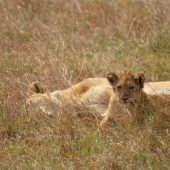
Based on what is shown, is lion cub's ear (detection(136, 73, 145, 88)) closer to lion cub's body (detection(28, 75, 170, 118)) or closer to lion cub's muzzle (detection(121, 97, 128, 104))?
lion cub's muzzle (detection(121, 97, 128, 104))

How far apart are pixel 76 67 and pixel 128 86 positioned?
172 centimetres

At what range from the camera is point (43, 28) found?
10375 millimetres

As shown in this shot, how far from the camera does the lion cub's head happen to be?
702 centimetres

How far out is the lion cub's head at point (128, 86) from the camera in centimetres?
702

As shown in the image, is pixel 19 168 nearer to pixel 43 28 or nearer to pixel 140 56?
pixel 140 56

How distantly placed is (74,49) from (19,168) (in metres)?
3.67

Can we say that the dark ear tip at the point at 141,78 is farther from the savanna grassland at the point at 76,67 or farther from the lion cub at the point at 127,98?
the savanna grassland at the point at 76,67

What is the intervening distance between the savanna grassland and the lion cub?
152 mm

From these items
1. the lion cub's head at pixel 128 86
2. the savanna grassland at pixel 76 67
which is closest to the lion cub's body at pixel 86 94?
the savanna grassland at pixel 76 67

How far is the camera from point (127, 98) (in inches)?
276

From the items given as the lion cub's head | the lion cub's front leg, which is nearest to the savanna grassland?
the lion cub's front leg

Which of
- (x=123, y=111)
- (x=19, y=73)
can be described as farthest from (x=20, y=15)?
(x=123, y=111)

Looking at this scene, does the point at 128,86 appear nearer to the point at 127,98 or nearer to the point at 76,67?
the point at 127,98

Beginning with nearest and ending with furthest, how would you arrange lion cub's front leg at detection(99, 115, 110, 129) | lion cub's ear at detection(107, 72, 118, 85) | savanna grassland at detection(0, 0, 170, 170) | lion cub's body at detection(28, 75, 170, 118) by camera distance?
savanna grassland at detection(0, 0, 170, 170) → lion cub's front leg at detection(99, 115, 110, 129) → lion cub's ear at detection(107, 72, 118, 85) → lion cub's body at detection(28, 75, 170, 118)
